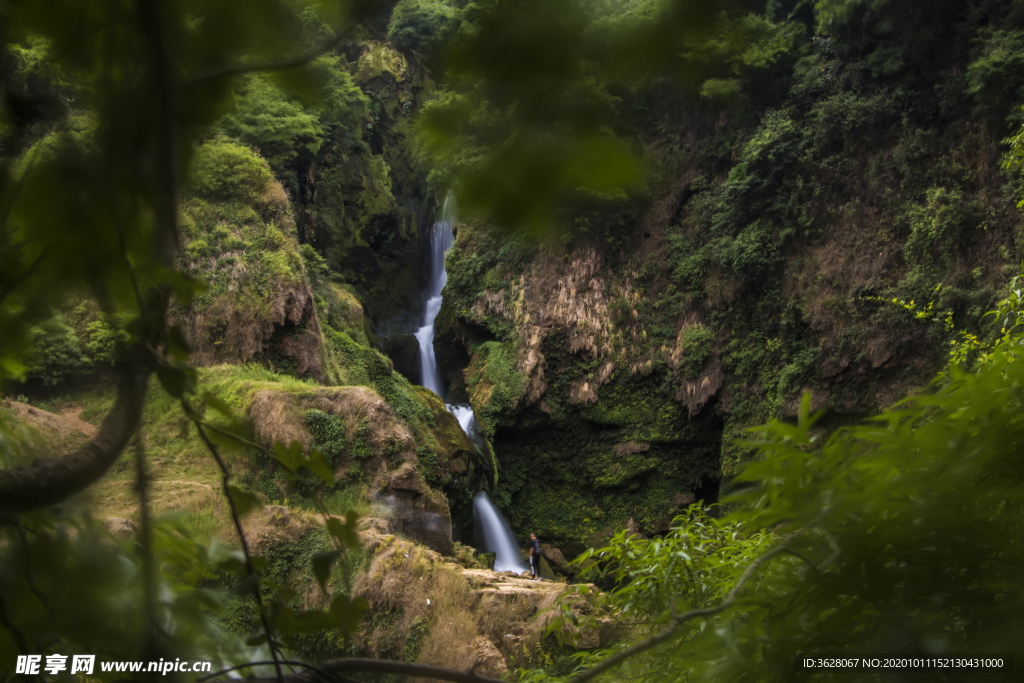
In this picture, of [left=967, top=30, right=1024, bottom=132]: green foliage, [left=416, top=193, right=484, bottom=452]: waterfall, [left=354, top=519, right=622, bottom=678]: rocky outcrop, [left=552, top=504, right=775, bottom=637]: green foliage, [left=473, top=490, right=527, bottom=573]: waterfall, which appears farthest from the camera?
[left=416, top=193, right=484, bottom=452]: waterfall

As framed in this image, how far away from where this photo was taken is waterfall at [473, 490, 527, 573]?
1039cm

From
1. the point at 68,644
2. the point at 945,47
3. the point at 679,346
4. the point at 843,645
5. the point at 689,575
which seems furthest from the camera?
the point at 679,346

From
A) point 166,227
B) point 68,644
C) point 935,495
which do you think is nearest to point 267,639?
point 68,644

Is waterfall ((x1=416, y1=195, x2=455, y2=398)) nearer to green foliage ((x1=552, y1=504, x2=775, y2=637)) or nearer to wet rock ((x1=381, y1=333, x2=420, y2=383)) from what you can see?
wet rock ((x1=381, y1=333, x2=420, y2=383))

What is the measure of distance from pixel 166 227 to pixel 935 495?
0.92m

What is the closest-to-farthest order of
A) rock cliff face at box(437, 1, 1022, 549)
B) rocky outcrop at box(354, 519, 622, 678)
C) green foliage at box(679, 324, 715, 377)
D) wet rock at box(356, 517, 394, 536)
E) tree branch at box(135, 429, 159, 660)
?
1. tree branch at box(135, 429, 159, 660)
2. rocky outcrop at box(354, 519, 622, 678)
3. wet rock at box(356, 517, 394, 536)
4. rock cliff face at box(437, 1, 1022, 549)
5. green foliage at box(679, 324, 715, 377)

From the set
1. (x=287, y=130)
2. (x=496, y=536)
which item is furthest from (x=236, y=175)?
(x=496, y=536)

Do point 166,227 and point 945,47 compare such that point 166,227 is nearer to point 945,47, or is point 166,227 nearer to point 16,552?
point 16,552

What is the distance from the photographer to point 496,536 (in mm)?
10773

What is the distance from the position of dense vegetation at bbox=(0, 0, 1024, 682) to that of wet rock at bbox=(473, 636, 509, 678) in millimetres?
52

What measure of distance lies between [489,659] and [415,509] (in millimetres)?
2548

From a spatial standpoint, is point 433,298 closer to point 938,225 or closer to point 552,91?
point 938,225

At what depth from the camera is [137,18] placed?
0.72 metres

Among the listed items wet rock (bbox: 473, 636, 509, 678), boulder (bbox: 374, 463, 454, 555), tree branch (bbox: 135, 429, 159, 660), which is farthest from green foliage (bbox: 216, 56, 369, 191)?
tree branch (bbox: 135, 429, 159, 660)
